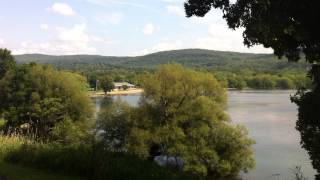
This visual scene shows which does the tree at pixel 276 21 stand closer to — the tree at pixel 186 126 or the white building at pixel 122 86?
the tree at pixel 186 126

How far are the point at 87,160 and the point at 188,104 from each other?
2898cm

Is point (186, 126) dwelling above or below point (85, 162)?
below

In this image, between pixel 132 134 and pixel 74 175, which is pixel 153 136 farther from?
pixel 74 175

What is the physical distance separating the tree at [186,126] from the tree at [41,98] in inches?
494

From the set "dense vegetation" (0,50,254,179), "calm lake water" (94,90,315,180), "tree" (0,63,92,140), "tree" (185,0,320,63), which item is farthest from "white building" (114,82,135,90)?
"tree" (185,0,320,63)

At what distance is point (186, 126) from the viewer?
40.2 meters

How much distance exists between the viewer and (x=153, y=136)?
38844 millimetres

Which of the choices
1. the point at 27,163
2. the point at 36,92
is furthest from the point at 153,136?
the point at 27,163

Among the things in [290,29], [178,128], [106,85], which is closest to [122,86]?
[106,85]

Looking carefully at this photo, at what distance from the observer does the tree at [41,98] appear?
5275 cm

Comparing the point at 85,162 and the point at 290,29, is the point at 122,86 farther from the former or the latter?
the point at 290,29

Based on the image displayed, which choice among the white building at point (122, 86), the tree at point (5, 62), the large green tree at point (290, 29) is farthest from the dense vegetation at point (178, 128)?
the white building at point (122, 86)

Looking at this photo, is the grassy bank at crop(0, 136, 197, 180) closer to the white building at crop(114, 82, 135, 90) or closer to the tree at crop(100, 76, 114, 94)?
the tree at crop(100, 76, 114, 94)

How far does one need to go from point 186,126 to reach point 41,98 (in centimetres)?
2155
